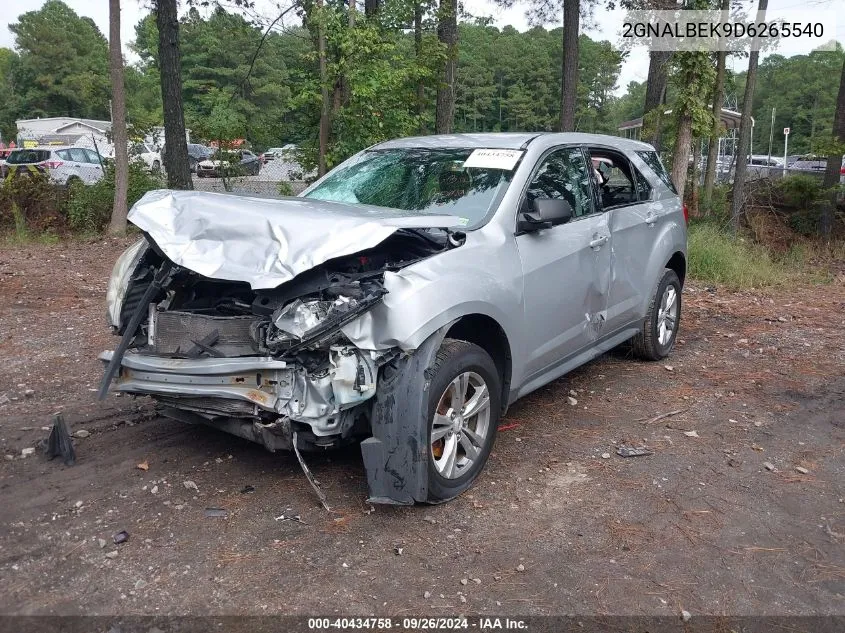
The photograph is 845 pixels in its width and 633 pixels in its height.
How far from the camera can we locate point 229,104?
43.7 ft

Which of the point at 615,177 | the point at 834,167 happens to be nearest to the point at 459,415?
the point at 615,177

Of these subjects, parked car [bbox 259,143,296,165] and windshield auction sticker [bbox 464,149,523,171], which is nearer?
windshield auction sticker [bbox 464,149,523,171]

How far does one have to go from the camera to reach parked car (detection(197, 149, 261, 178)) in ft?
45.5

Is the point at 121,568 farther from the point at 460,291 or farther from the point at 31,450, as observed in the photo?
the point at 460,291

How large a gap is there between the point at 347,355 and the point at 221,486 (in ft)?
3.90

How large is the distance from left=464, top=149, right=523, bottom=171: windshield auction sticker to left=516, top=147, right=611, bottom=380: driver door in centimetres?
17

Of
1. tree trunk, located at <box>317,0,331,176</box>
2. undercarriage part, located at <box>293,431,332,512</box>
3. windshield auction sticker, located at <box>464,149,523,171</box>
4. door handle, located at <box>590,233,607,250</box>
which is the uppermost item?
tree trunk, located at <box>317,0,331,176</box>

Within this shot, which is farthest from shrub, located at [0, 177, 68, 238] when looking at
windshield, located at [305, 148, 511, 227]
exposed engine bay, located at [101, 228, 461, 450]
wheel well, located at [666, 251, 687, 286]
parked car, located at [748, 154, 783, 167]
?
parked car, located at [748, 154, 783, 167]

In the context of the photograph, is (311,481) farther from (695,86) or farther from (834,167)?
(834,167)

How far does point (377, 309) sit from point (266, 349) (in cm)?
57

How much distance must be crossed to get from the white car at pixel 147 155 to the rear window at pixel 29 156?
35.8 ft

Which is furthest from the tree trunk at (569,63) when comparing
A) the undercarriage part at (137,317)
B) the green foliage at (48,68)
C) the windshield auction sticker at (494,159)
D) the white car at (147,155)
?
the green foliage at (48,68)

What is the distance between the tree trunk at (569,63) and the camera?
1477 centimetres

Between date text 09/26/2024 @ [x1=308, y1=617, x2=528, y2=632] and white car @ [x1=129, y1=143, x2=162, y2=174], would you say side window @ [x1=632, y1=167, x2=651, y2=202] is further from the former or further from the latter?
white car @ [x1=129, y1=143, x2=162, y2=174]
